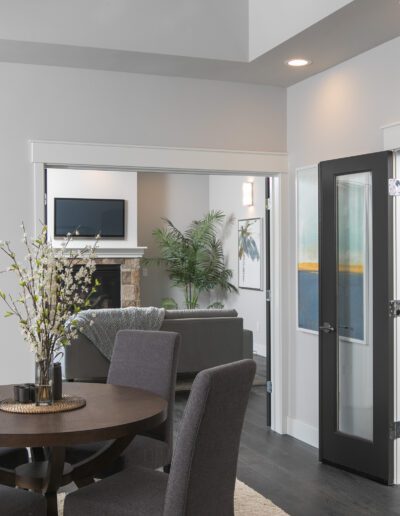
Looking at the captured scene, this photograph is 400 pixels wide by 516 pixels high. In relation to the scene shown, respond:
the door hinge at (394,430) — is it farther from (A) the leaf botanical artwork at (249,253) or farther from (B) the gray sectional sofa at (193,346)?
(A) the leaf botanical artwork at (249,253)

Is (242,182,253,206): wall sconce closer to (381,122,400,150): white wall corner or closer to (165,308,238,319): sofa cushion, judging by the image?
(165,308,238,319): sofa cushion

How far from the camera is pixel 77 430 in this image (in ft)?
8.43

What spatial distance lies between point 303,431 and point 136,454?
2260mm

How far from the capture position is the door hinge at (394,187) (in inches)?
165

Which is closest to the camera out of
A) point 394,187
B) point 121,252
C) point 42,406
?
point 42,406

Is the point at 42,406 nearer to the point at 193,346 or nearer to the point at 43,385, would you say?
the point at 43,385

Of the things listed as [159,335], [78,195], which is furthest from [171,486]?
[78,195]

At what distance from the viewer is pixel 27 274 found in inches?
115

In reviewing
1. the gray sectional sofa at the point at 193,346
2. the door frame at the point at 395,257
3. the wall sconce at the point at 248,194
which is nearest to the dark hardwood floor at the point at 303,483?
the door frame at the point at 395,257

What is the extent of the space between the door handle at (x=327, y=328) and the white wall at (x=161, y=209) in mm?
6305

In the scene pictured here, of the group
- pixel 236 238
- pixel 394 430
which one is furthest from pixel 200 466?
pixel 236 238

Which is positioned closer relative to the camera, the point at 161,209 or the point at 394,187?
the point at 394,187

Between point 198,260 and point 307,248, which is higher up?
point 307,248

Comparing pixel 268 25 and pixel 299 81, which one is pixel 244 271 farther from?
pixel 268 25
